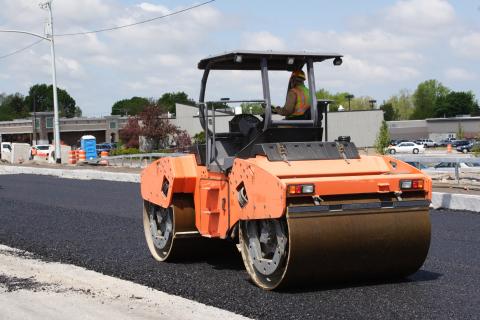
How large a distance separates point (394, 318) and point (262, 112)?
2530mm

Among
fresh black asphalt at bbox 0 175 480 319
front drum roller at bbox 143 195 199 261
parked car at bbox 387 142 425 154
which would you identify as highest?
front drum roller at bbox 143 195 199 261

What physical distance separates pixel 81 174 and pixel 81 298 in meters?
22.4

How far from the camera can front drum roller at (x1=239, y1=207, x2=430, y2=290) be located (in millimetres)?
6242

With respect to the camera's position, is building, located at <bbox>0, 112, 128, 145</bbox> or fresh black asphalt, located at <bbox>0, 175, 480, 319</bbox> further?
building, located at <bbox>0, 112, 128, 145</bbox>

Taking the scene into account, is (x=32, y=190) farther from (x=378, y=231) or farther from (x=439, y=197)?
(x=378, y=231)

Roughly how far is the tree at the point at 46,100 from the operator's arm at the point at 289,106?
489ft

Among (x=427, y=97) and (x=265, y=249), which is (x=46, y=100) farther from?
(x=265, y=249)

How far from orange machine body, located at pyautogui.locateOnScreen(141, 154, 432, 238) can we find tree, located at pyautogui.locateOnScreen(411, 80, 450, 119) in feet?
489

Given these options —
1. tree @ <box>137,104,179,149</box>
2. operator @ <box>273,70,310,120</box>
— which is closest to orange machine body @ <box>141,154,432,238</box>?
operator @ <box>273,70,310,120</box>

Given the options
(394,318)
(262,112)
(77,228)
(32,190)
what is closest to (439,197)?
(77,228)

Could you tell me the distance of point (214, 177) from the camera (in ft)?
25.2

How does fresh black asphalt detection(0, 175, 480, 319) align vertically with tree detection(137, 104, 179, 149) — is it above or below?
below

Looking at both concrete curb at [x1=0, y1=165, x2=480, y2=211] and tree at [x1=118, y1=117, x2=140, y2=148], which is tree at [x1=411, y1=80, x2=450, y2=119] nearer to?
tree at [x1=118, y1=117, x2=140, y2=148]

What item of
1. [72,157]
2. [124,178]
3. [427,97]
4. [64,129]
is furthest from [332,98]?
[427,97]
